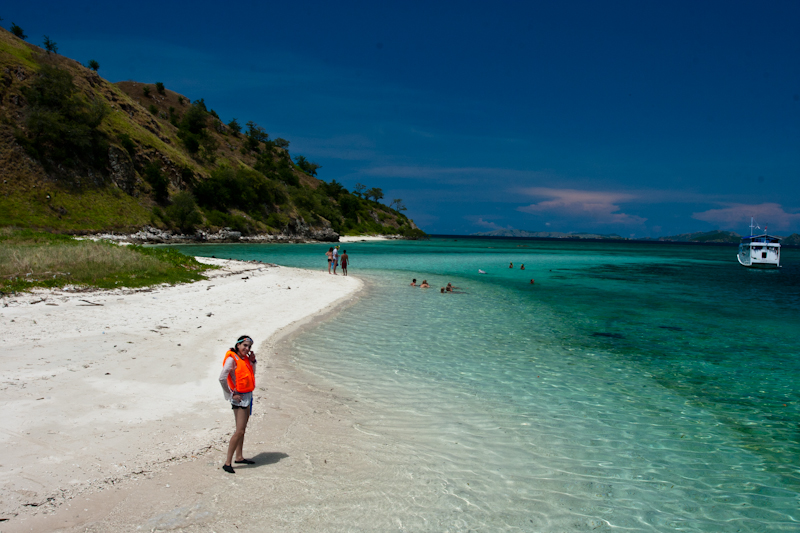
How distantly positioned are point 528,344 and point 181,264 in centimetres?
1920

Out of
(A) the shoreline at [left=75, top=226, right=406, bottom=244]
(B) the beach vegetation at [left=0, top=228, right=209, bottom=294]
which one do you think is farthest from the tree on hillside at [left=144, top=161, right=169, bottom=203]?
(B) the beach vegetation at [left=0, top=228, right=209, bottom=294]

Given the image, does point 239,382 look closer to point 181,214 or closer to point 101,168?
point 181,214

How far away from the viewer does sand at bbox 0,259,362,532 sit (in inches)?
204

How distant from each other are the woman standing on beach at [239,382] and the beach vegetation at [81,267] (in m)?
13.5

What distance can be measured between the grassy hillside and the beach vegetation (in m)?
40.4

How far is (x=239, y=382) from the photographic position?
19.4 feet

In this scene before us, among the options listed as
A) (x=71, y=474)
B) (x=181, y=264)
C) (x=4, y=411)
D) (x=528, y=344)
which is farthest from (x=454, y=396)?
(x=181, y=264)

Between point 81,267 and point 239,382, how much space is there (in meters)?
16.5

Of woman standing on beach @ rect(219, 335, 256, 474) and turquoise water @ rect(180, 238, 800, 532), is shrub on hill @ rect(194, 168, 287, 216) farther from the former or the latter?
woman standing on beach @ rect(219, 335, 256, 474)

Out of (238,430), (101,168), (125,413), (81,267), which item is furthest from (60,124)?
(238,430)

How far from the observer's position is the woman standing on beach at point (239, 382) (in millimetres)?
5879

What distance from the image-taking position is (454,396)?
31.9 feet

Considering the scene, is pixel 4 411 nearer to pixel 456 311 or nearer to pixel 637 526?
pixel 637 526

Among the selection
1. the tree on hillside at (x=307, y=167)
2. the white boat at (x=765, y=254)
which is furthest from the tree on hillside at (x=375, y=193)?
the white boat at (x=765, y=254)
